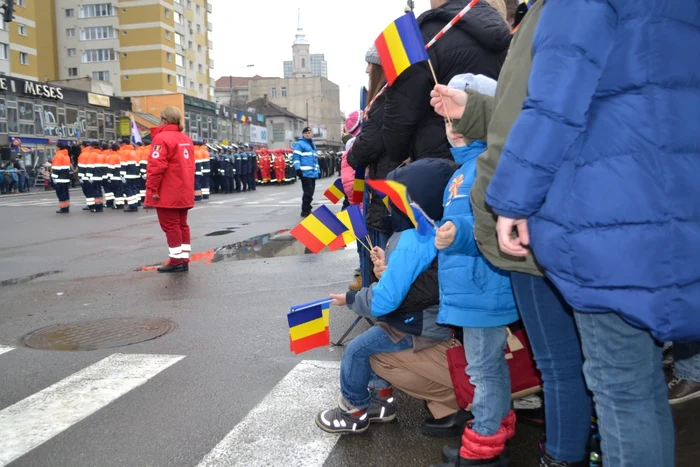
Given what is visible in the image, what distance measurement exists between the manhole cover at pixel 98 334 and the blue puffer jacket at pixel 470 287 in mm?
3233

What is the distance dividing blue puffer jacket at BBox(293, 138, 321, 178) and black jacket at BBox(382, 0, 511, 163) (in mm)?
11685

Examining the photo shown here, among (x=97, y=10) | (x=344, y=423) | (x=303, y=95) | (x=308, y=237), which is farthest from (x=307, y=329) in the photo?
(x=303, y=95)

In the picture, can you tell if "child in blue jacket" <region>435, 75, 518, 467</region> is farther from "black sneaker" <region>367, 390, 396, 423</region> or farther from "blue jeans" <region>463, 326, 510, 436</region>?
"black sneaker" <region>367, 390, 396, 423</region>

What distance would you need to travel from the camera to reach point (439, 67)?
13.8ft

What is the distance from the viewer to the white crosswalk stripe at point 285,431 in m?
3.20

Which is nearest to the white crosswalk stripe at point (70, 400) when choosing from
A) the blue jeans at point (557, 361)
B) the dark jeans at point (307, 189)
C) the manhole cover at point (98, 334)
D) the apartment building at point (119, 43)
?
the manhole cover at point (98, 334)

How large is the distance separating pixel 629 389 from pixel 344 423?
1.69 meters

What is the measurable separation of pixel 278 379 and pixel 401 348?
1213mm

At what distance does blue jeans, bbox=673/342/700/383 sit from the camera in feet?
9.98

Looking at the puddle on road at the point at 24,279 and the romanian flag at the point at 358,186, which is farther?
the puddle on road at the point at 24,279

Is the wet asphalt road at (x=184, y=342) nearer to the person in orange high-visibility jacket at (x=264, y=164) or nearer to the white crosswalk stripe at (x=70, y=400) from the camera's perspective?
the white crosswalk stripe at (x=70, y=400)

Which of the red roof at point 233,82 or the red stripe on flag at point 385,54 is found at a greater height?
the red roof at point 233,82

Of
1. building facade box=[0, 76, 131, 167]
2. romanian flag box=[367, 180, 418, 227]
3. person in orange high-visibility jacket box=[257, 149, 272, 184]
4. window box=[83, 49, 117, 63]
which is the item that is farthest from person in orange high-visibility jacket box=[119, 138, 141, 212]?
window box=[83, 49, 117, 63]

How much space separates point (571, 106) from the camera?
199 centimetres
